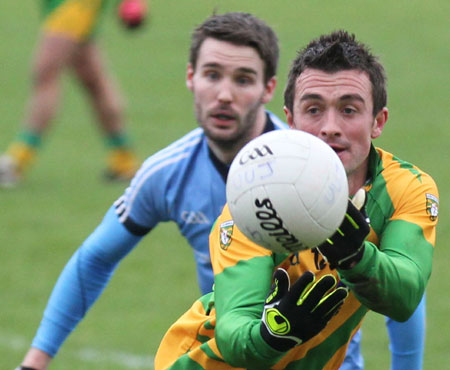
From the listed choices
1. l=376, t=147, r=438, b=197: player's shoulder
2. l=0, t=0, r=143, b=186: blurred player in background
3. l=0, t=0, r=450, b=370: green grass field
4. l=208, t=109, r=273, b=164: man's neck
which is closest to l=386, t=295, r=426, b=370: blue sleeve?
l=208, t=109, r=273, b=164: man's neck

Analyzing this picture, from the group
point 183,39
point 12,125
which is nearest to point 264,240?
point 12,125

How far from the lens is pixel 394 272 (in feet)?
12.0

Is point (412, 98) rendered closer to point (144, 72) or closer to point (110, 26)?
point (144, 72)

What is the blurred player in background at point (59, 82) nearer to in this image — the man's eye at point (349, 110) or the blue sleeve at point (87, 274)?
the blue sleeve at point (87, 274)

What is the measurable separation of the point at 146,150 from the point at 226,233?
833 cm

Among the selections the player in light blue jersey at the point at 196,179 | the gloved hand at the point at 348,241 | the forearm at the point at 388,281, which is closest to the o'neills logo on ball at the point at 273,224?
the gloved hand at the point at 348,241

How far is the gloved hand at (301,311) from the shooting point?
3.50 meters

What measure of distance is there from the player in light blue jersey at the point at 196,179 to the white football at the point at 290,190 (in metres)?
2.02

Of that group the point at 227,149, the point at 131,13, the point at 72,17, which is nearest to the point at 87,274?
the point at 227,149

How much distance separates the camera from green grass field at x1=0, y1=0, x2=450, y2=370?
758cm

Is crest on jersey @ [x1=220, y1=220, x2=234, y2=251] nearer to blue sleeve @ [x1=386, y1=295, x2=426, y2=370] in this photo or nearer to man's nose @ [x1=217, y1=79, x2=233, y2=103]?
blue sleeve @ [x1=386, y1=295, x2=426, y2=370]

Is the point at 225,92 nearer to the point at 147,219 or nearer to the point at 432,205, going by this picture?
the point at 147,219

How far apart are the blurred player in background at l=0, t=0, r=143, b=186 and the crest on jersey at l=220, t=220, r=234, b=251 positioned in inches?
274

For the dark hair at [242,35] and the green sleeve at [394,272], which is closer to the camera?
the green sleeve at [394,272]
